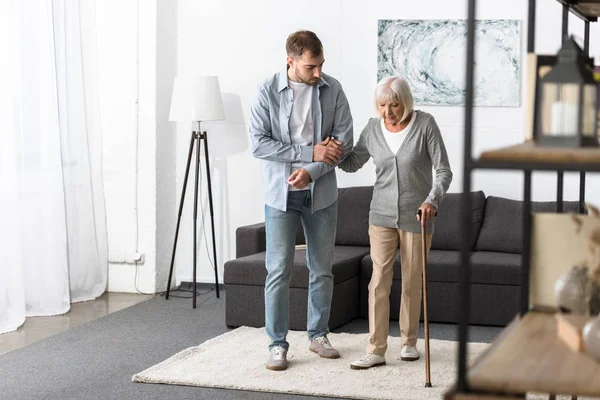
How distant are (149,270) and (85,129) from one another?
1107 millimetres

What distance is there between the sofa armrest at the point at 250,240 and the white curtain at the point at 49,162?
120 cm

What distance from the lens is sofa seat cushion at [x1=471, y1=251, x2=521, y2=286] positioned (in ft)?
18.6

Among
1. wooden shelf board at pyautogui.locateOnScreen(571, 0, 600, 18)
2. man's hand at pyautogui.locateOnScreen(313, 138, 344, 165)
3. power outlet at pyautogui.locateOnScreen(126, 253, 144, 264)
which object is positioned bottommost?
power outlet at pyautogui.locateOnScreen(126, 253, 144, 264)

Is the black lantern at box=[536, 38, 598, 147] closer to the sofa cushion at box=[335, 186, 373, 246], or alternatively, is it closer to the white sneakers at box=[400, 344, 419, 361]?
the white sneakers at box=[400, 344, 419, 361]

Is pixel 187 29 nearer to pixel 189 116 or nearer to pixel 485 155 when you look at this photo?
pixel 189 116

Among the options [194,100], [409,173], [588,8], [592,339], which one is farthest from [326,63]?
[592,339]

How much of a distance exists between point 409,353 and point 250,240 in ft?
5.52

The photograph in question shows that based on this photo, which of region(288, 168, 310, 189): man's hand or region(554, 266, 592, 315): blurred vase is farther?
region(288, 168, 310, 189): man's hand

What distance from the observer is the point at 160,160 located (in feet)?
23.0

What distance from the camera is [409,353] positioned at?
489 centimetres

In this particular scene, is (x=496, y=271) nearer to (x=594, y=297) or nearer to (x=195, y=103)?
(x=195, y=103)

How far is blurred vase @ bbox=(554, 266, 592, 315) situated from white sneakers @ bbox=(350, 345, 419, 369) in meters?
2.78

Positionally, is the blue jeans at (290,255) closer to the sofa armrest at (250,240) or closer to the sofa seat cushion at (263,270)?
the sofa seat cushion at (263,270)

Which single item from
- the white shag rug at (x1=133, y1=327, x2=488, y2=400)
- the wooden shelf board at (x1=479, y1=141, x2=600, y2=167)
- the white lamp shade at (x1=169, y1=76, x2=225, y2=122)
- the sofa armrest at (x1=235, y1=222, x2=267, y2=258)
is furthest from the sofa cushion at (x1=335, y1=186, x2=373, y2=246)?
the wooden shelf board at (x1=479, y1=141, x2=600, y2=167)
